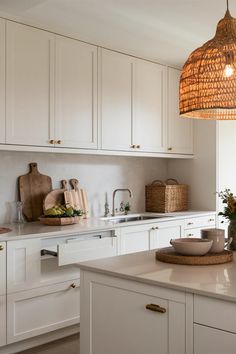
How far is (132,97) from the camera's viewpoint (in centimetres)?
430

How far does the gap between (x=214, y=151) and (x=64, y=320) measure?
8.18 ft

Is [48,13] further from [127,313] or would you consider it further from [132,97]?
[127,313]

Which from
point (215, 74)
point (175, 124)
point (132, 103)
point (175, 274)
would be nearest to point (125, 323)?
point (175, 274)

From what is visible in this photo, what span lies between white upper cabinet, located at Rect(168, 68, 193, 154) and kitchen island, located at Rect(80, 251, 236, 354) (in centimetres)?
272

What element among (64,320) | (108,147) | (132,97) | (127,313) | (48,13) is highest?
(48,13)

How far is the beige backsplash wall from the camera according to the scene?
3699 mm

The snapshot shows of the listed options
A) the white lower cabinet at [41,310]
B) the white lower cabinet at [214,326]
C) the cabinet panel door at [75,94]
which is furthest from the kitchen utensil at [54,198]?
the white lower cabinet at [214,326]

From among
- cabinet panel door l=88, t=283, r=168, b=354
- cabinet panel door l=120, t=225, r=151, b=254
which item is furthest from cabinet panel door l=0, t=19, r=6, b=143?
cabinet panel door l=88, t=283, r=168, b=354

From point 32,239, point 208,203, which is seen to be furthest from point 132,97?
point 32,239

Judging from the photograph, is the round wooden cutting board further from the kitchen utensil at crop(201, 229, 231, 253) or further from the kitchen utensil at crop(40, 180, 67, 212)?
the kitchen utensil at crop(40, 180, 67, 212)

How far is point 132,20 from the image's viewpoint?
3613 mm

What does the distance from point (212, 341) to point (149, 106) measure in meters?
3.15

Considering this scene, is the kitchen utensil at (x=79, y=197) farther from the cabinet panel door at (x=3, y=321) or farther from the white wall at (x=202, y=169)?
the white wall at (x=202, y=169)

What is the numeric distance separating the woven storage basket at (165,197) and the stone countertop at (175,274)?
248 cm
